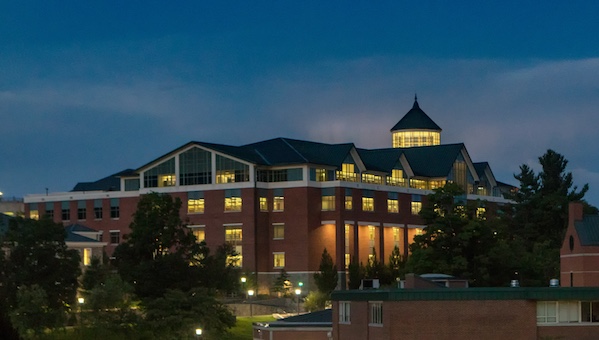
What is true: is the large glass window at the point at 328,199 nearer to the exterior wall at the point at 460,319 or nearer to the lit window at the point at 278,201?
the lit window at the point at 278,201

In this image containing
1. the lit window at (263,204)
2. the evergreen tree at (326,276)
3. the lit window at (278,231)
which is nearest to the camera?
the evergreen tree at (326,276)

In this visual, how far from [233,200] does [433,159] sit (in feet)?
110

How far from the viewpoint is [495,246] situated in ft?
350

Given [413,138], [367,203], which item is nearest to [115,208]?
[367,203]

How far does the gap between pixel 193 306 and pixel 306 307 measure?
37.4 metres

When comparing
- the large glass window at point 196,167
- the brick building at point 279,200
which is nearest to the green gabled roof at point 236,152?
the brick building at point 279,200

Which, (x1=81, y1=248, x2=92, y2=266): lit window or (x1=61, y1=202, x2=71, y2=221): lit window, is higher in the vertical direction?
(x1=61, y1=202, x2=71, y2=221): lit window

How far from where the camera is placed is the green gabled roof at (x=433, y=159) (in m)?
162

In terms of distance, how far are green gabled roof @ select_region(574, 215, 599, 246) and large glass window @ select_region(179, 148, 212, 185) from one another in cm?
6329

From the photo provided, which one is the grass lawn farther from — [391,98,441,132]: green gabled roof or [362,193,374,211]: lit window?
[391,98,441,132]: green gabled roof

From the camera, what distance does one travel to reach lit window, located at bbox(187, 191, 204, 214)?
147125 millimetres

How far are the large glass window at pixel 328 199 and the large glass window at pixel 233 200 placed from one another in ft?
33.8

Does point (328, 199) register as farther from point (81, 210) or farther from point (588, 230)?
point (588, 230)

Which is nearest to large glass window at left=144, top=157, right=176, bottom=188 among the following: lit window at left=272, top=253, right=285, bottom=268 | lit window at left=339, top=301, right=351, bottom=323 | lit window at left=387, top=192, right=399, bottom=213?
lit window at left=272, top=253, right=285, bottom=268
